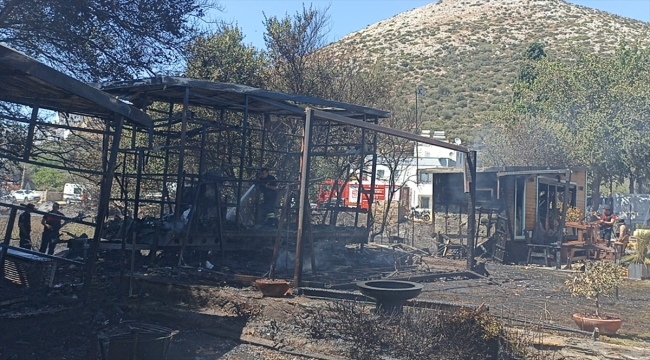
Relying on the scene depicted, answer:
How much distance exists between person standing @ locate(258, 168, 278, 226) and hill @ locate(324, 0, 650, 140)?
114 feet

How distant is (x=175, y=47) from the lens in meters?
13.0

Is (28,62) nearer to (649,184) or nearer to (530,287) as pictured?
(530,287)

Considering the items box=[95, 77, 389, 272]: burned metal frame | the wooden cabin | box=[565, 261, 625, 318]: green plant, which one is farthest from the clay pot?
the wooden cabin

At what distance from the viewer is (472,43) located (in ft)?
240

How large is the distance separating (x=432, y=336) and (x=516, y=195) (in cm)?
1260

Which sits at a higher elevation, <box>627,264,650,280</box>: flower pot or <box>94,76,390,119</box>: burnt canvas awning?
<box>94,76,390,119</box>: burnt canvas awning

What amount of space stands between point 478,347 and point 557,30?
75.6m

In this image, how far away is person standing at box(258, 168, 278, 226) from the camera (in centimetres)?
1311

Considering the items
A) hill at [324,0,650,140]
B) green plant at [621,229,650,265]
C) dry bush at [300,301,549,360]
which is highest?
hill at [324,0,650,140]

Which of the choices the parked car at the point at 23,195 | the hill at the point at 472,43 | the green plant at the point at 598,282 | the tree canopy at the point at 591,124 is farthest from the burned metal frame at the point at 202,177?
the hill at the point at 472,43

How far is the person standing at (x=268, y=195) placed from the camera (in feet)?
43.0

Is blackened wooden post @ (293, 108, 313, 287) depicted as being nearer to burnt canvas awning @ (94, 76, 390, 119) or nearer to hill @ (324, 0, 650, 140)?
burnt canvas awning @ (94, 76, 390, 119)

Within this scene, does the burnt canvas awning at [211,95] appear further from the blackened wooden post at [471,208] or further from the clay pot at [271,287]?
the clay pot at [271,287]

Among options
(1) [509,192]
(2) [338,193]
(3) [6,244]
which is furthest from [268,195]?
(1) [509,192]
